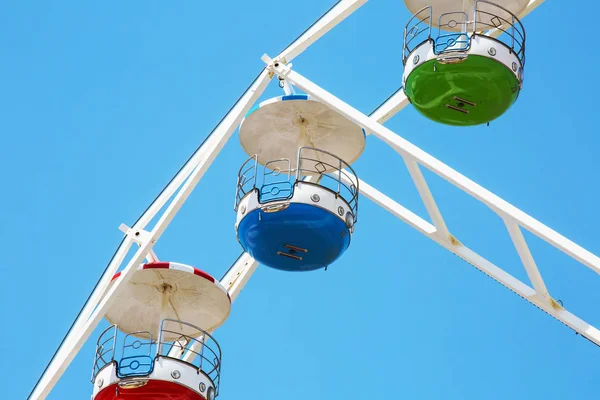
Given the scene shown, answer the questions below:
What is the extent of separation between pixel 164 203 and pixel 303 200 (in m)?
2.63

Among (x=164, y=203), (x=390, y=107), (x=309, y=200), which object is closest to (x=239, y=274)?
(x=164, y=203)

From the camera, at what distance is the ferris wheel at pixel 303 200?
27219 millimetres

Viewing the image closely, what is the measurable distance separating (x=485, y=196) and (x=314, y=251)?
8.55ft

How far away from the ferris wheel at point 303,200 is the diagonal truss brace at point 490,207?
2 cm

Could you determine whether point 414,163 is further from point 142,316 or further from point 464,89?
point 142,316

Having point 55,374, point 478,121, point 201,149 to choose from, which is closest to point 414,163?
point 478,121

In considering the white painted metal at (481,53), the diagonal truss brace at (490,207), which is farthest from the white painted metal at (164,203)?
the white painted metal at (481,53)

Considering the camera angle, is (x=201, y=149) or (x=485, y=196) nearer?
(x=485, y=196)

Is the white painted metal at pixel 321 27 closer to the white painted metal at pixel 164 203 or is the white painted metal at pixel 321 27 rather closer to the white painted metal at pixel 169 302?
the white painted metal at pixel 164 203

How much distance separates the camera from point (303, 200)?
2720 centimetres

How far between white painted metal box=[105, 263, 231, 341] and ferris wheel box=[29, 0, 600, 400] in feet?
0.07

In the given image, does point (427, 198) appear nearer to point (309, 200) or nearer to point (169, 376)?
point (309, 200)

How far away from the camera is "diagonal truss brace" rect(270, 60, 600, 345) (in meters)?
26.5

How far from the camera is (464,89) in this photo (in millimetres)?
27516
